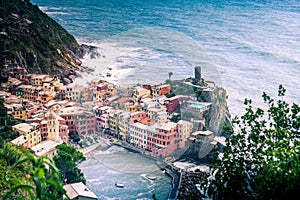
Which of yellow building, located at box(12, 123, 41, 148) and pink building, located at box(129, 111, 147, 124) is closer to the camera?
pink building, located at box(129, 111, 147, 124)

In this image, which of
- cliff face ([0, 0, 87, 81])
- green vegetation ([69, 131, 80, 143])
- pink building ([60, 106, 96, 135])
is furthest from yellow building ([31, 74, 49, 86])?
green vegetation ([69, 131, 80, 143])

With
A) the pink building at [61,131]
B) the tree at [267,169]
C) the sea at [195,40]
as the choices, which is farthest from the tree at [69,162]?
the tree at [267,169]

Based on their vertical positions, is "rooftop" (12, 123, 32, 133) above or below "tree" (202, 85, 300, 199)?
below

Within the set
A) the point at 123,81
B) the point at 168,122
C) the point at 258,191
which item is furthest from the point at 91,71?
the point at 258,191

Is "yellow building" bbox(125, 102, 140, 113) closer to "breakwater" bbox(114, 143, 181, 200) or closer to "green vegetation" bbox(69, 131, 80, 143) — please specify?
"breakwater" bbox(114, 143, 181, 200)

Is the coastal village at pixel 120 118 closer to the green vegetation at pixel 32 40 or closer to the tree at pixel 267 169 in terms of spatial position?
the green vegetation at pixel 32 40
